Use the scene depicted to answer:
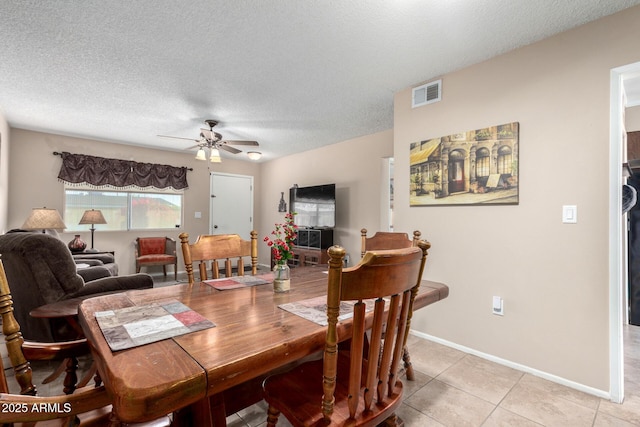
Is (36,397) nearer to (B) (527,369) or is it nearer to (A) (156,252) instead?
(B) (527,369)

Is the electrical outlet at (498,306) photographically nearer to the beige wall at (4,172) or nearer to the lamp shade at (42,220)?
the lamp shade at (42,220)

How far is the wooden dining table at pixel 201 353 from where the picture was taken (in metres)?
0.69

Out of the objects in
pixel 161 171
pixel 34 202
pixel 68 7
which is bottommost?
pixel 34 202

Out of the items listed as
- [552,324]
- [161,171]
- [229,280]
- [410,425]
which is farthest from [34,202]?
[552,324]

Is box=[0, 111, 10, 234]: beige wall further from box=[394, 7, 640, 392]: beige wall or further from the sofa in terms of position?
box=[394, 7, 640, 392]: beige wall

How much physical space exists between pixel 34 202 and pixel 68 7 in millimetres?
3941

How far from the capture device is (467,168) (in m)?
2.50

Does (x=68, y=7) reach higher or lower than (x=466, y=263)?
higher

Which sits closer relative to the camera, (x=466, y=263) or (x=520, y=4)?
(x=520, y=4)

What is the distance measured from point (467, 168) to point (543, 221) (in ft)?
2.23

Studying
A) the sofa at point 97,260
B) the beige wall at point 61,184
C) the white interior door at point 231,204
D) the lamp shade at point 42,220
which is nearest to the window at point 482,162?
the sofa at point 97,260

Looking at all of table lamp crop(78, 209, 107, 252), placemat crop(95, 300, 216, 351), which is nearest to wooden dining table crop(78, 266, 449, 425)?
placemat crop(95, 300, 216, 351)

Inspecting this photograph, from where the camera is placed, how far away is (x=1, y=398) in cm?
68

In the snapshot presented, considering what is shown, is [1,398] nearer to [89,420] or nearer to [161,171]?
[89,420]
